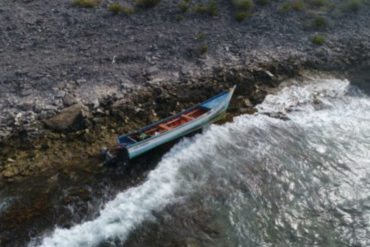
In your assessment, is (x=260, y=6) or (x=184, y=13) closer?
(x=184, y=13)

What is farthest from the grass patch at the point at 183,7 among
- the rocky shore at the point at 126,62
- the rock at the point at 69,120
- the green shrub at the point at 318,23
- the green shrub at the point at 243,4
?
the rock at the point at 69,120

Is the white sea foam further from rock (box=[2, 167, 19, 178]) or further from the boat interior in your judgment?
rock (box=[2, 167, 19, 178])

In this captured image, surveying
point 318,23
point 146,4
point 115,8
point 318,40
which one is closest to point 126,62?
point 115,8

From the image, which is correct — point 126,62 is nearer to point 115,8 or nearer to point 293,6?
point 115,8

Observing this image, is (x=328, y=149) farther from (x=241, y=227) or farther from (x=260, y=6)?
(x=260, y=6)

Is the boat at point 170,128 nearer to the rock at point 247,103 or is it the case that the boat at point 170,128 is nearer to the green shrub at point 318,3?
the rock at point 247,103

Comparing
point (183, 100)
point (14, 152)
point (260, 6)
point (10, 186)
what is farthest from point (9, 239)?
point (260, 6)
